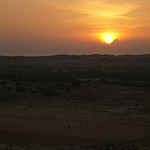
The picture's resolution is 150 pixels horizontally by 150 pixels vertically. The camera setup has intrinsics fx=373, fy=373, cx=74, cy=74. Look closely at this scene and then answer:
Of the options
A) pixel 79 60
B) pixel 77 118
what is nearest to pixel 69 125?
pixel 77 118

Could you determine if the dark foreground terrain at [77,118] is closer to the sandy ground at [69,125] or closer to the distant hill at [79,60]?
the sandy ground at [69,125]

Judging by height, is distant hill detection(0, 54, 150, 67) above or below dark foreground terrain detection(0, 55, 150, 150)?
above

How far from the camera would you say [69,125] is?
1923 cm

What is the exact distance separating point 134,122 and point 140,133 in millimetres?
2900

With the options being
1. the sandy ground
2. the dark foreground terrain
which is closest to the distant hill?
the dark foreground terrain

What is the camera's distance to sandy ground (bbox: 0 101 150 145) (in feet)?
54.6

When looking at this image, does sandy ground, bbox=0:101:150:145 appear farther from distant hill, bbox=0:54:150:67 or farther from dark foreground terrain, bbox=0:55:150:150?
distant hill, bbox=0:54:150:67

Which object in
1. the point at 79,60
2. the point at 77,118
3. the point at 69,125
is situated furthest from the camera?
the point at 79,60

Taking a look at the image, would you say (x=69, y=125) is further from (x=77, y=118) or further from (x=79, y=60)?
(x=79, y=60)

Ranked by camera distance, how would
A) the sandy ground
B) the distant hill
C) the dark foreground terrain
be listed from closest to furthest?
the dark foreground terrain < the sandy ground < the distant hill

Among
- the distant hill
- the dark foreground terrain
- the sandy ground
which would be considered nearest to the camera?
the dark foreground terrain

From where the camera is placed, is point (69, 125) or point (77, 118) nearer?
point (69, 125)

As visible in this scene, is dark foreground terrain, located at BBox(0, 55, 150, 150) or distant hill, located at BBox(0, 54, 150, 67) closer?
dark foreground terrain, located at BBox(0, 55, 150, 150)

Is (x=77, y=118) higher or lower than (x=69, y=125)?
higher
